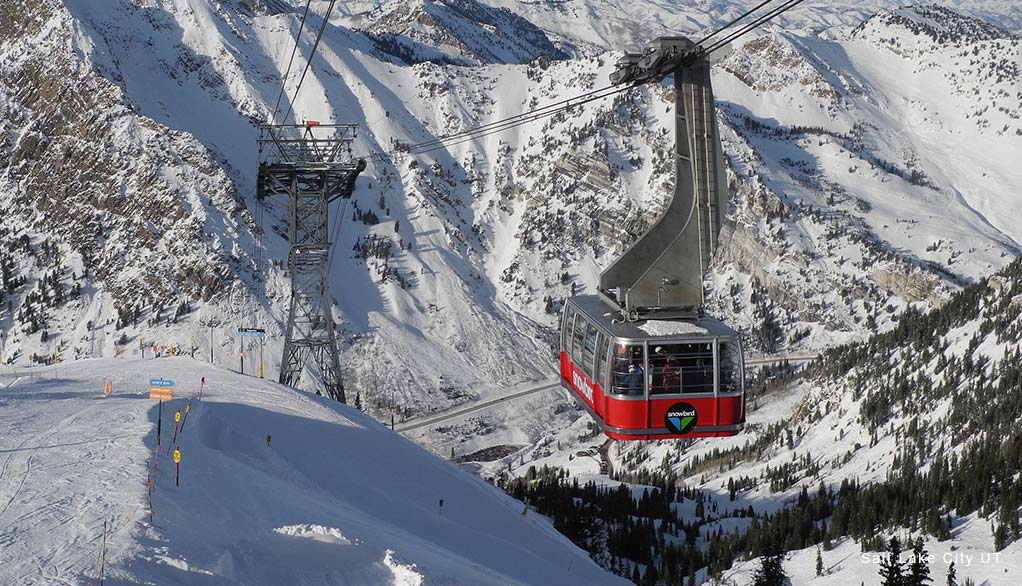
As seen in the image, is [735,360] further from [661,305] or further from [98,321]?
[98,321]

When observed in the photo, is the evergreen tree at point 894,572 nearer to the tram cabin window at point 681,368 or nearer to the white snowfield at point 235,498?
the white snowfield at point 235,498

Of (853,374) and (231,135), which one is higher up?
(231,135)

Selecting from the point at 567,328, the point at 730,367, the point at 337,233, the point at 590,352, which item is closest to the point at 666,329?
the point at 730,367

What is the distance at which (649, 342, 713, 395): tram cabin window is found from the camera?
23.5 m

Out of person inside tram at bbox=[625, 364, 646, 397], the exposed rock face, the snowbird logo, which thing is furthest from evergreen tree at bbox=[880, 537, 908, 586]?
the exposed rock face

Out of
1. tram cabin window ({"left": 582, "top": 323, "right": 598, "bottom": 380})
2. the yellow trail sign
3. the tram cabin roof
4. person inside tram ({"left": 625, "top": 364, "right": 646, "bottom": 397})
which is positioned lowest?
the yellow trail sign

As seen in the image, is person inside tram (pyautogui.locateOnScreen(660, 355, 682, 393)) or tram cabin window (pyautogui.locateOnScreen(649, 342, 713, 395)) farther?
person inside tram (pyautogui.locateOnScreen(660, 355, 682, 393))

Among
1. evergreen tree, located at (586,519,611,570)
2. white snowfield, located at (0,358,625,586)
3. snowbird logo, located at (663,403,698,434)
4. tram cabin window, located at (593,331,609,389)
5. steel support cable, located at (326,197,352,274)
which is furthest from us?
steel support cable, located at (326,197,352,274)

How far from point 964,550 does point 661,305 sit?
67.8m

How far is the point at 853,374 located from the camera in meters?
138

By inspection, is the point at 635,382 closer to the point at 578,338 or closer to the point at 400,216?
the point at 578,338

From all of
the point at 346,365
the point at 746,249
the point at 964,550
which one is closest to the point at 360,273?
the point at 346,365

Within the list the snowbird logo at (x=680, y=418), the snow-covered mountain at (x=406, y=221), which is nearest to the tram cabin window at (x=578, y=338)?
the snowbird logo at (x=680, y=418)

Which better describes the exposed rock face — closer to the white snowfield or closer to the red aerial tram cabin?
the white snowfield
